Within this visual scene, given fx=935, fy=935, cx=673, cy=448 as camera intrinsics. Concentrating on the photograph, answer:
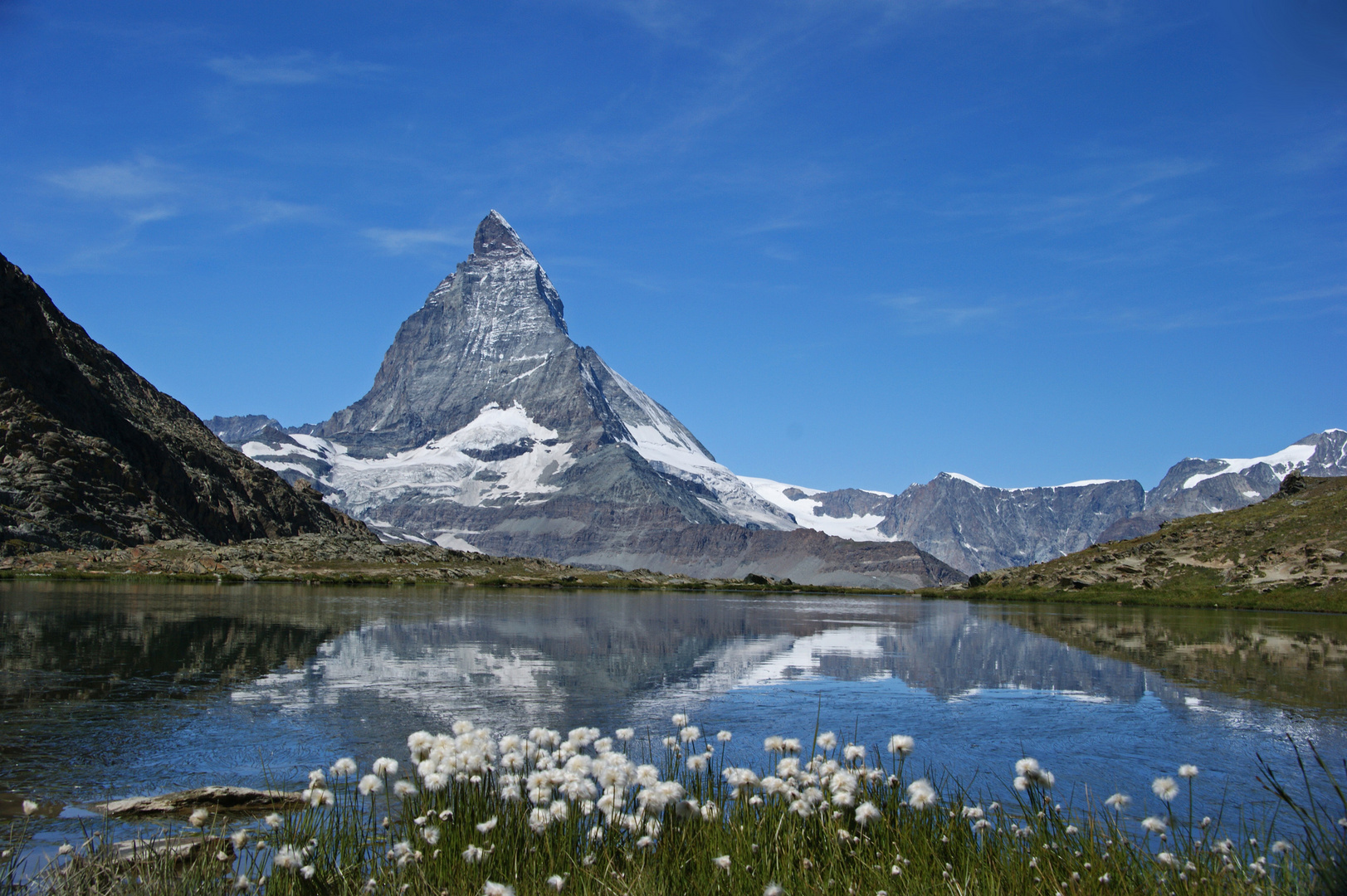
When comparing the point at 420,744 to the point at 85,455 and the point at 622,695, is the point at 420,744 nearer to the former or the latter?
the point at 622,695

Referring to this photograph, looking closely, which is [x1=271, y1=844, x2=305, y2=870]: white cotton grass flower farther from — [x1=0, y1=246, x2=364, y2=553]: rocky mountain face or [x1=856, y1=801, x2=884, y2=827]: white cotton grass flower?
[x1=0, y1=246, x2=364, y2=553]: rocky mountain face

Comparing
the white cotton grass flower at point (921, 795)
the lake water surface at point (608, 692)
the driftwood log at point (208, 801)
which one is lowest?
the lake water surface at point (608, 692)

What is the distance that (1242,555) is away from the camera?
11238 cm

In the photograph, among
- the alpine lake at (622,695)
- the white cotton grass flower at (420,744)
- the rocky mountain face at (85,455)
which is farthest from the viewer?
the rocky mountain face at (85,455)

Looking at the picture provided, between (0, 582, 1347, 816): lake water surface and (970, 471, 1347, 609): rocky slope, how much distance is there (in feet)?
170

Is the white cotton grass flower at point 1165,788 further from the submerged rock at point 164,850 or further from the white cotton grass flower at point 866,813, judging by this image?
the submerged rock at point 164,850

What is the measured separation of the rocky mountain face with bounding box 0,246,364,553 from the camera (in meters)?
119

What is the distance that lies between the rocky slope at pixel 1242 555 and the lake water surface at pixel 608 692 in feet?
170

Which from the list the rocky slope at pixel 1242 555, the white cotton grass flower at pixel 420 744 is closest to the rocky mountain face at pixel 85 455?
the white cotton grass flower at pixel 420 744

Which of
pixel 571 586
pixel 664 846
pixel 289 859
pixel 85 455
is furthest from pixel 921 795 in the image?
pixel 85 455

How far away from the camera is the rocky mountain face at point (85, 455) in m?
119

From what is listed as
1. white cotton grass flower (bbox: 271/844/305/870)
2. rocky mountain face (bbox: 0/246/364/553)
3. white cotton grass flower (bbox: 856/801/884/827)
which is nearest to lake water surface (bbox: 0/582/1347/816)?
white cotton grass flower (bbox: 856/801/884/827)

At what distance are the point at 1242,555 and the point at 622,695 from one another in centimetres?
10934

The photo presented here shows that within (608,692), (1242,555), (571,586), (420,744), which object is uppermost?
(1242,555)
